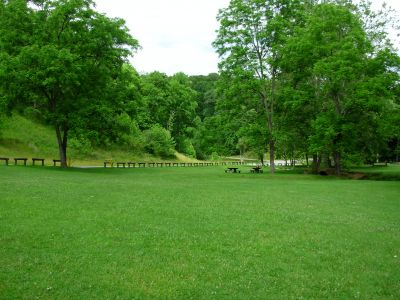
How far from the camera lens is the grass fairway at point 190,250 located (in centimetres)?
615

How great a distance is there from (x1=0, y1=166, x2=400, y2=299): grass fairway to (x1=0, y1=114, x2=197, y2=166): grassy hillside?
32052 mm

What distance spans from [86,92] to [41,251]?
92.1ft

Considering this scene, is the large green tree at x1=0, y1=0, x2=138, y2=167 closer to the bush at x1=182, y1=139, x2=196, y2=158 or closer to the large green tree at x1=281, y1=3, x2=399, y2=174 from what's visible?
the large green tree at x1=281, y1=3, x2=399, y2=174

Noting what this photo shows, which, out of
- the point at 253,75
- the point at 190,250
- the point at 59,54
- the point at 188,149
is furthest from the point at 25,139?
the point at 190,250

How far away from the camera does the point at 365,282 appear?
6684 millimetres

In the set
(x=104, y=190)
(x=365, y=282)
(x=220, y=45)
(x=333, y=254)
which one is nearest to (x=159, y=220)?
(x=333, y=254)

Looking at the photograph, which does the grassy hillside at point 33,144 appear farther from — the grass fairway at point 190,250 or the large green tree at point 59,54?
the grass fairway at point 190,250

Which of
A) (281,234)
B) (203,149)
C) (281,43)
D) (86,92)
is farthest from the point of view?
(203,149)

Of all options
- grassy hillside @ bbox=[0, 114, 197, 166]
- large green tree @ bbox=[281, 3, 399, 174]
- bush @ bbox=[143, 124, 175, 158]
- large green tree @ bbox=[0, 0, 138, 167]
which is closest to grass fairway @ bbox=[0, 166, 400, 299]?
large green tree @ bbox=[0, 0, 138, 167]

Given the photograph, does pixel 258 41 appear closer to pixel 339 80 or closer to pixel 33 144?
pixel 339 80

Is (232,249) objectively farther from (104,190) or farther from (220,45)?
(220,45)

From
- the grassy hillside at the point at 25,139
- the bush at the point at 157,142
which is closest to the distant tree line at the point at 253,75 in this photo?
the grassy hillside at the point at 25,139

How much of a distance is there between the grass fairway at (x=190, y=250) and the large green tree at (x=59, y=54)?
1750 centimetres

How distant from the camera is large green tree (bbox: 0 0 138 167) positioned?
2923cm
